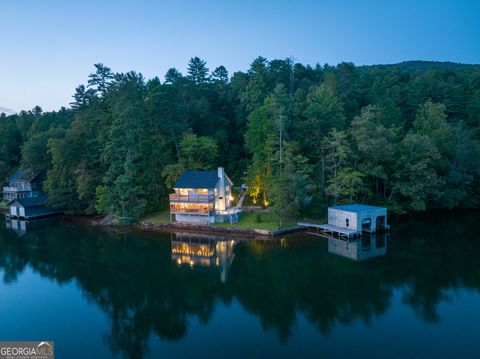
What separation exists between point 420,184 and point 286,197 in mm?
15452

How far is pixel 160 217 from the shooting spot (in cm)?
4016

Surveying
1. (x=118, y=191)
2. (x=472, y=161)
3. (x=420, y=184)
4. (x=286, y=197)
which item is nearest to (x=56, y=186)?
(x=118, y=191)

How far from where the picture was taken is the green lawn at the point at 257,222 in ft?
113

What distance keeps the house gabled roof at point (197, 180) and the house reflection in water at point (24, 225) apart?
17520 mm

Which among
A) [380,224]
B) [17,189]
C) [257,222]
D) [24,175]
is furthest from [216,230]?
[17,189]

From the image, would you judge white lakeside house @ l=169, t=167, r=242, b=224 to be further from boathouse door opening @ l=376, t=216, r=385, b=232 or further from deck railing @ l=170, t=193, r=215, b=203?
boathouse door opening @ l=376, t=216, r=385, b=232

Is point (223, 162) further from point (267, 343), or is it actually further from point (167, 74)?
point (267, 343)

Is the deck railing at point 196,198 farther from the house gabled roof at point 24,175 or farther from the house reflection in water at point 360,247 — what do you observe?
the house gabled roof at point 24,175

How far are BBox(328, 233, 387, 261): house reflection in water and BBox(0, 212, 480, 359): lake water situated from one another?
164 millimetres

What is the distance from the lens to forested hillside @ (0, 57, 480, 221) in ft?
126

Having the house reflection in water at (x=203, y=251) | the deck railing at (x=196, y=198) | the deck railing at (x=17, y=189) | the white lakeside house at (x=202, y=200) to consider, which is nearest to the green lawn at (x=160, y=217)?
the white lakeside house at (x=202, y=200)

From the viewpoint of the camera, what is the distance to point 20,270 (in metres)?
26.9

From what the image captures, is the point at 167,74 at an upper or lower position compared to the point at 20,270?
upper

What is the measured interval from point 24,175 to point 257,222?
3932cm
